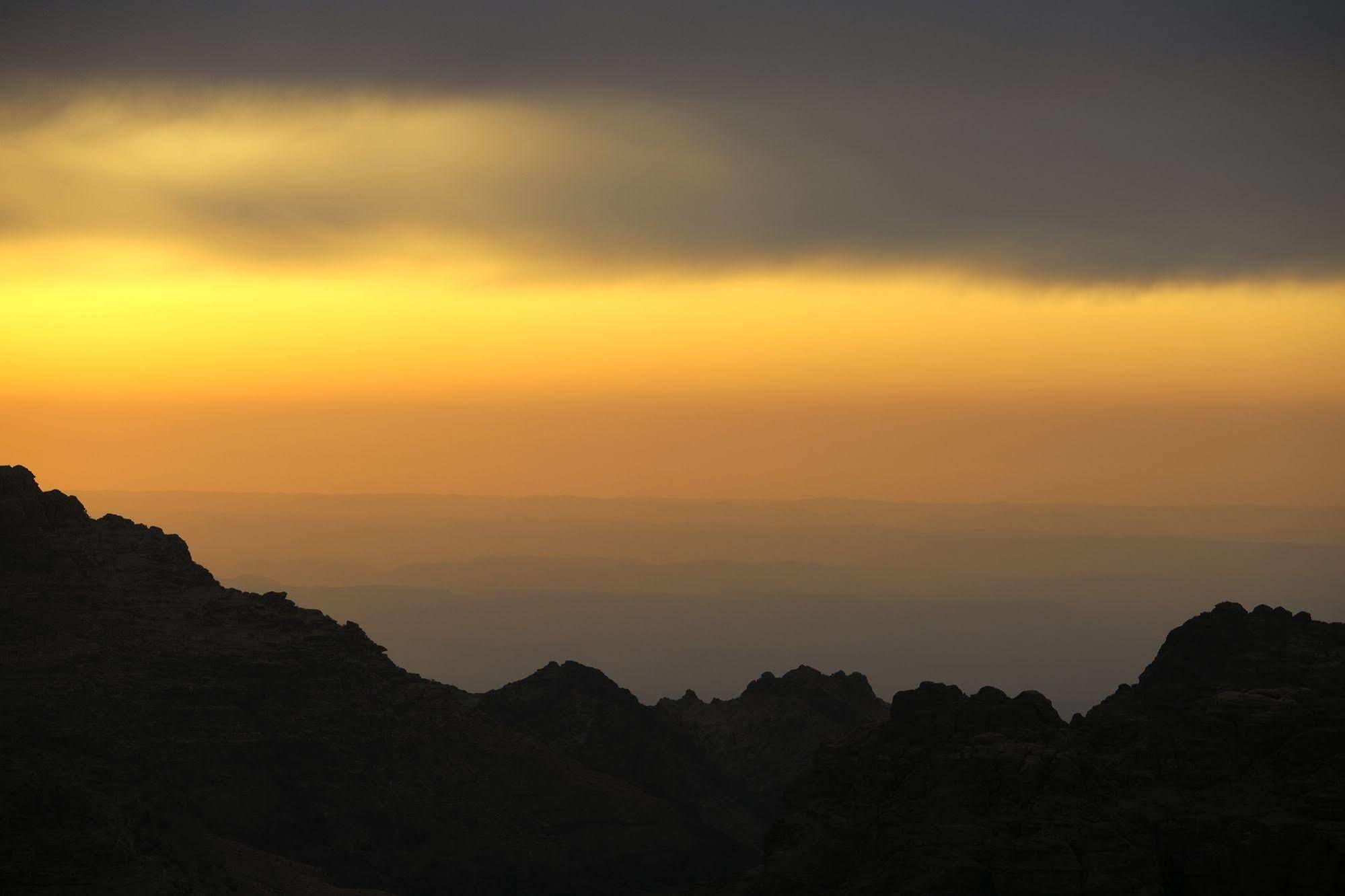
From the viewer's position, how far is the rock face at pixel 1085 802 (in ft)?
538

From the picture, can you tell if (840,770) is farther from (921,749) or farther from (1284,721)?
(1284,721)

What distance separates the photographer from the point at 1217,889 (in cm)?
16475

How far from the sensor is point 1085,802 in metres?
174

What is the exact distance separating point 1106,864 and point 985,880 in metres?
11.5

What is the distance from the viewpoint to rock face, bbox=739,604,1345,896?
538 ft

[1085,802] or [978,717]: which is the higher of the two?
[978,717]

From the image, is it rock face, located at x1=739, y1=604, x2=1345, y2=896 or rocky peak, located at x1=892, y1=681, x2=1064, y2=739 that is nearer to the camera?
rock face, located at x1=739, y1=604, x2=1345, y2=896

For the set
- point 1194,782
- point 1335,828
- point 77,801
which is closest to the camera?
point 1335,828

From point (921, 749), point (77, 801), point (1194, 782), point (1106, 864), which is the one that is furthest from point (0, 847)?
point (1194, 782)

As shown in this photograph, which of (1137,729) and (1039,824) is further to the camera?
(1137,729)

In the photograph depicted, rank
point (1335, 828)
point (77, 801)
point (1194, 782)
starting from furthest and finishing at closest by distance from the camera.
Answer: point (77, 801)
point (1194, 782)
point (1335, 828)

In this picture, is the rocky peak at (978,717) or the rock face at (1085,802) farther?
the rocky peak at (978,717)

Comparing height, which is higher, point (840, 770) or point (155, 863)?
point (840, 770)

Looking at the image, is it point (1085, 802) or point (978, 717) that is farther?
point (978, 717)
